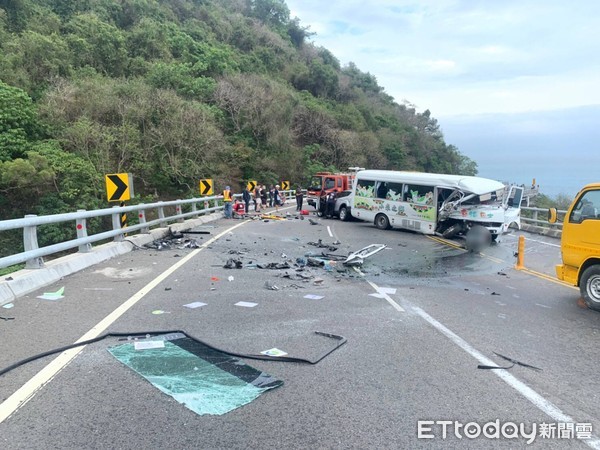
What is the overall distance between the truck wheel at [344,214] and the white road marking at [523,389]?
19.5m

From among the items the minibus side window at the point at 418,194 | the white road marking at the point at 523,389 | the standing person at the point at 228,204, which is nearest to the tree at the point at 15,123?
the standing person at the point at 228,204

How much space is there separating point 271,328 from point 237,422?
240 cm

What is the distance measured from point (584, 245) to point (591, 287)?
2.36 feet

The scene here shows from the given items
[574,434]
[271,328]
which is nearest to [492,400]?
[574,434]

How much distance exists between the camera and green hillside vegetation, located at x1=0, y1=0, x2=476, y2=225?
98.2 ft

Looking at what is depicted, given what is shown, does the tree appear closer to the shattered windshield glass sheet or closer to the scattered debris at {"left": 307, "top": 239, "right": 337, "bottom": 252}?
the scattered debris at {"left": 307, "top": 239, "right": 337, "bottom": 252}

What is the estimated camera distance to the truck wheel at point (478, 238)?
16875mm

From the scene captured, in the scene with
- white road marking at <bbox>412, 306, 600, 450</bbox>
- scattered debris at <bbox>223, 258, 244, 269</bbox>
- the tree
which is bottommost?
scattered debris at <bbox>223, 258, 244, 269</bbox>

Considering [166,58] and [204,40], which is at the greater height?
[204,40]

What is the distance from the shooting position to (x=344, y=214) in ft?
85.5

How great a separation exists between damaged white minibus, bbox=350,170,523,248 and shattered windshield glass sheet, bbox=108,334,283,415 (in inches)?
563

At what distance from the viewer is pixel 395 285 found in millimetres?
9500

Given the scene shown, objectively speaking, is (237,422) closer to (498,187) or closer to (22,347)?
(22,347)

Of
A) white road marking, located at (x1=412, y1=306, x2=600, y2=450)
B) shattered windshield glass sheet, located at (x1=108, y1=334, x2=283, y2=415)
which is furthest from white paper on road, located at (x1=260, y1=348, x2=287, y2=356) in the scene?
white road marking, located at (x1=412, y1=306, x2=600, y2=450)
